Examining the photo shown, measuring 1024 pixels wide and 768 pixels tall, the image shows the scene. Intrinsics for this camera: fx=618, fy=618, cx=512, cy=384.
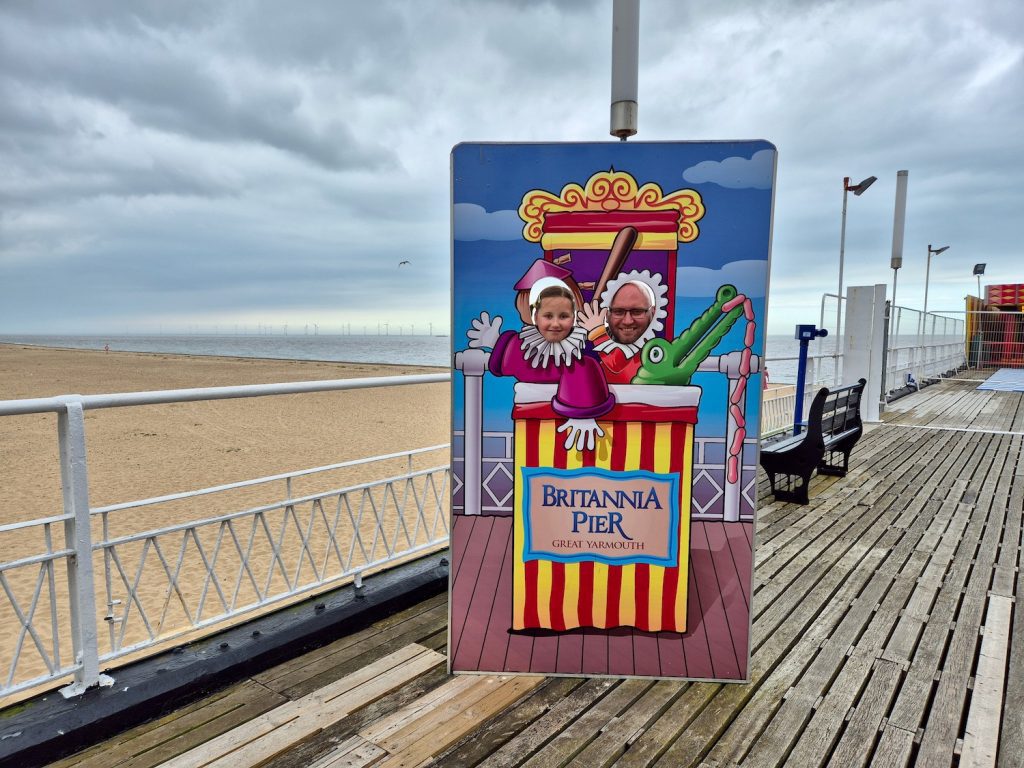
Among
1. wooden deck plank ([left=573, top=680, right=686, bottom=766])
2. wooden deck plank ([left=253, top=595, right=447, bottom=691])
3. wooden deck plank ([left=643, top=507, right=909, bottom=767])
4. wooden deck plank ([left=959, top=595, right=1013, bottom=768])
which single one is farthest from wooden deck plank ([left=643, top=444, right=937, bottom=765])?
wooden deck plank ([left=253, top=595, right=447, bottom=691])

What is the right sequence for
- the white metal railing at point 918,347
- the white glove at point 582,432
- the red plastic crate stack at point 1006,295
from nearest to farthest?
the white glove at point 582,432 → the white metal railing at point 918,347 → the red plastic crate stack at point 1006,295

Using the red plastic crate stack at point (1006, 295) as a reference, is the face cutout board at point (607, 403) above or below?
below

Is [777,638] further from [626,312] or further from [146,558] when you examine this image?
[146,558]

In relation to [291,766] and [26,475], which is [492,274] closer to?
[291,766]

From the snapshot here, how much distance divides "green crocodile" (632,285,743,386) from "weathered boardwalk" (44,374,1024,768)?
1201 millimetres

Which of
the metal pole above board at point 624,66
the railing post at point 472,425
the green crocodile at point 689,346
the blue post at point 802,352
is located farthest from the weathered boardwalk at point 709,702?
the blue post at point 802,352

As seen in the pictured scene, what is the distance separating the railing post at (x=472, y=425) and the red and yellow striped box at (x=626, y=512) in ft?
0.46

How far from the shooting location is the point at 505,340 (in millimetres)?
2250

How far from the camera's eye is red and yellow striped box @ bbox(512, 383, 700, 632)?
227 cm

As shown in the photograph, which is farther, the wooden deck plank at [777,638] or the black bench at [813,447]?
the black bench at [813,447]

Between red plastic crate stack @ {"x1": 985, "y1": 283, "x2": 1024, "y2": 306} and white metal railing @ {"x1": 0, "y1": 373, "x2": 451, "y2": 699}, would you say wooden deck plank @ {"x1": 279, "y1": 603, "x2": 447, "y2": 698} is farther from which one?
red plastic crate stack @ {"x1": 985, "y1": 283, "x2": 1024, "y2": 306}

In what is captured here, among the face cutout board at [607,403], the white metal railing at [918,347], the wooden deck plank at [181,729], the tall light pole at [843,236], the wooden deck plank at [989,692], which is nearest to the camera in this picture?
the wooden deck plank at [181,729]

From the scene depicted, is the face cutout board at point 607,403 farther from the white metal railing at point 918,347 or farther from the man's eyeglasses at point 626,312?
the white metal railing at point 918,347

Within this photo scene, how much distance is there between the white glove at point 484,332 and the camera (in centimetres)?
225
